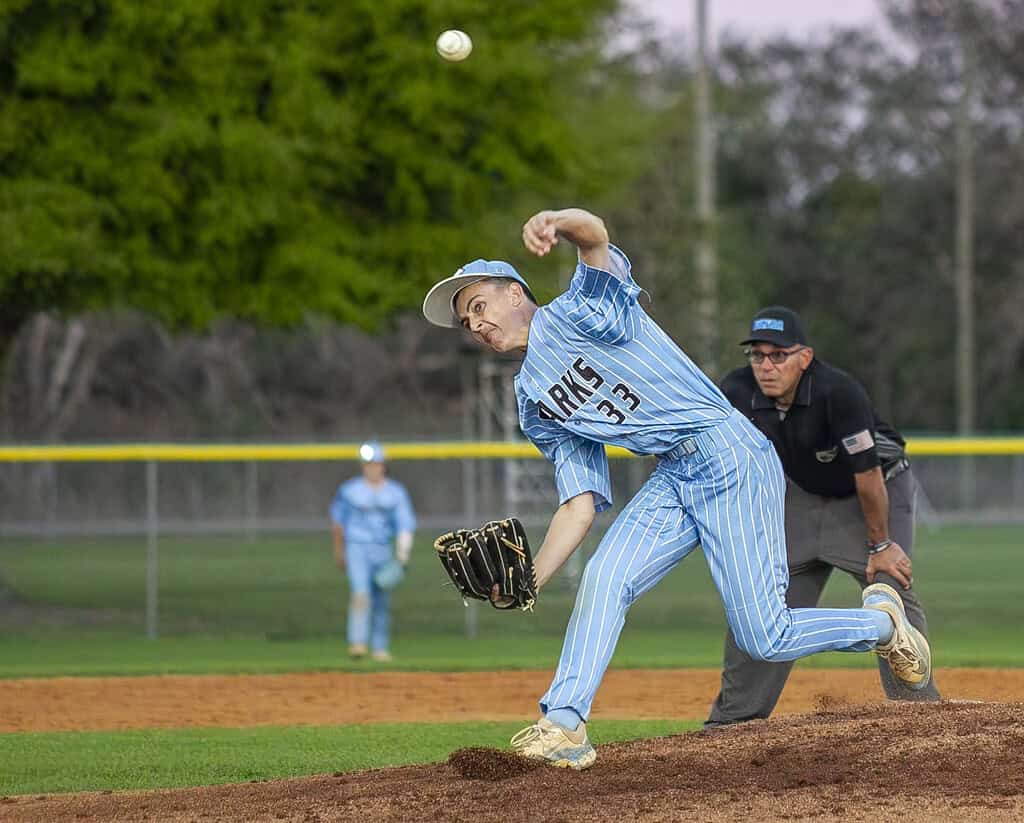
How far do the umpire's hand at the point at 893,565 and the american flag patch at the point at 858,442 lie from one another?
0.43m

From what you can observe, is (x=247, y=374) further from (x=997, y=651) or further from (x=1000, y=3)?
(x=997, y=651)

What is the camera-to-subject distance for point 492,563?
17.2 feet

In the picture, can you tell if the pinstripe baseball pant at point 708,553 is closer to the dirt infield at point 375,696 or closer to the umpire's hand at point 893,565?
the umpire's hand at point 893,565

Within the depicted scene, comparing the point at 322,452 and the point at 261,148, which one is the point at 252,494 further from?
the point at 322,452

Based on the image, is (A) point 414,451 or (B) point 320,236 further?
(B) point 320,236

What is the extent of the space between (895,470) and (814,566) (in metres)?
0.56

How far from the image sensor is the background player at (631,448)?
524cm

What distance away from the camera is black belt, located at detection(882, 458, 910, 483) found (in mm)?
7051

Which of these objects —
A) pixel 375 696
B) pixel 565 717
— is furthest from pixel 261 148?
pixel 565 717

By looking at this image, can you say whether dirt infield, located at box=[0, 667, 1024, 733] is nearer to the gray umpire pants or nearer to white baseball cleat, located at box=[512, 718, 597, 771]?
the gray umpire pants

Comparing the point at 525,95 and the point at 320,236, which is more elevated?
the point at 525,95

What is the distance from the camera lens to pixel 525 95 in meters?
15.4

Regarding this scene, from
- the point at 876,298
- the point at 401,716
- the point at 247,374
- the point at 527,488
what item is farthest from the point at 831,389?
the point at 876,298

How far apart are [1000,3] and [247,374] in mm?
21475
